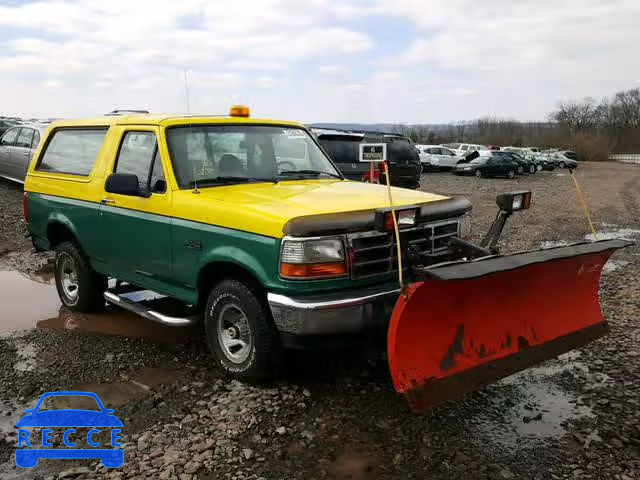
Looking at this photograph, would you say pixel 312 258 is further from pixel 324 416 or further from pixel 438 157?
pixel 438 157

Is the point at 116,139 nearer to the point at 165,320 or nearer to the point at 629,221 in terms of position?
the point at 165,320

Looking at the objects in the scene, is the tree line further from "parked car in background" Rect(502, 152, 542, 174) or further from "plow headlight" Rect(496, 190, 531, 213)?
"plow headlight" Rect(496, 190, 531, 213)

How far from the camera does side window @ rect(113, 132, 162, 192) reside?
5215 millimetres

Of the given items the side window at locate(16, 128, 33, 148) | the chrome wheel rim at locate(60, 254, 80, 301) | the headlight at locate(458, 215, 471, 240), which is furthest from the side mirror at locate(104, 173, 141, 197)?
the side window at locate(16, 128, 33, 148)

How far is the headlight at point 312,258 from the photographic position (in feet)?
13.1

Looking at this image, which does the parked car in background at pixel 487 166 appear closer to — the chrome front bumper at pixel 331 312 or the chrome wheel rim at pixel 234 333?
the chrome wheel rim at pixel 234 333

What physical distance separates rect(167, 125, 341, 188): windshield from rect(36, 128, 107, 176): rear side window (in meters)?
1.29

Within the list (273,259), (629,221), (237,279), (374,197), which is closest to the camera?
(273,259)

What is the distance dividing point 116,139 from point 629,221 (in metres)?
13.6

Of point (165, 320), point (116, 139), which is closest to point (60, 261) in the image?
point (116, 139)

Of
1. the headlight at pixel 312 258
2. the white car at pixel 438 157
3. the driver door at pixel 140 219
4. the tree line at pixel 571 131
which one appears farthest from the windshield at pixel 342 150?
the tree line at pixel 571 131

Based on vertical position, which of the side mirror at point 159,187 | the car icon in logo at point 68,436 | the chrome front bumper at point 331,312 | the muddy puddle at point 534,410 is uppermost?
the side mirror at point 159,187

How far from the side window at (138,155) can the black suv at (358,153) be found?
592cm

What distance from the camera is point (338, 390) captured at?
4617 mm
